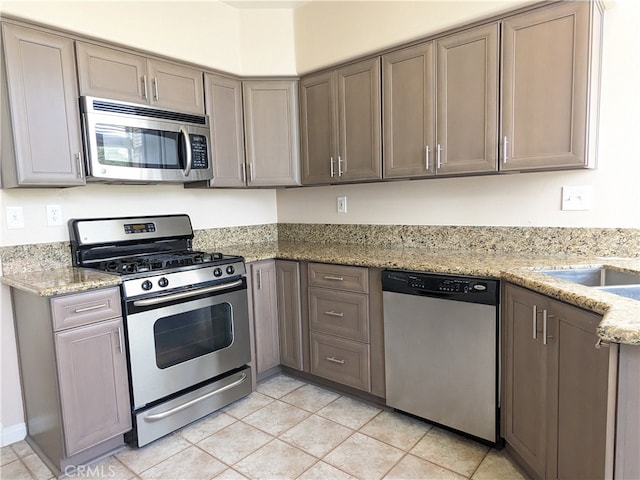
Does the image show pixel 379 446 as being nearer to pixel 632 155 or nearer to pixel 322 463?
pixel 322 463

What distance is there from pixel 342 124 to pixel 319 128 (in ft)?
0.70

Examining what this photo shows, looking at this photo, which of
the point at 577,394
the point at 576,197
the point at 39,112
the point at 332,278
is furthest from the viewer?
the point at 332,278

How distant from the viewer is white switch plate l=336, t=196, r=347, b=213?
3020mm

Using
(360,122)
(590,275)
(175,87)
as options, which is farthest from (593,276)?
(175,87)

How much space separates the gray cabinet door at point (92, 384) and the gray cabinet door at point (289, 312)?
3.45 feet

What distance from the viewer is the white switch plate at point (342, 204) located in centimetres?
302

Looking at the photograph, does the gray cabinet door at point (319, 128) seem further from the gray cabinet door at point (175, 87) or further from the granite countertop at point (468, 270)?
the gray cabinet door at point (175, 87)

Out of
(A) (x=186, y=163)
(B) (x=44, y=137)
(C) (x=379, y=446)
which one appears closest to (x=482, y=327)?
(C) (x=379, y=446)

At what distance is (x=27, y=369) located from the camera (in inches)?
81.4

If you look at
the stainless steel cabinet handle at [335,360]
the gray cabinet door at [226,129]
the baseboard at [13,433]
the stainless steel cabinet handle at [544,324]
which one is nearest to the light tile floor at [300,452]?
the baseboard at [13,433]

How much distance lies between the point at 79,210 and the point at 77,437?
1239 mm

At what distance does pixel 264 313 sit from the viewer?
8.73 feet

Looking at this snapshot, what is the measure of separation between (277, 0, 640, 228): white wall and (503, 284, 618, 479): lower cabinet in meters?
0.74

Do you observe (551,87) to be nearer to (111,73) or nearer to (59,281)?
(111,73)
